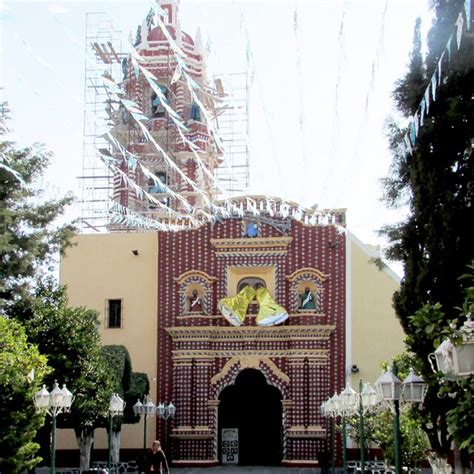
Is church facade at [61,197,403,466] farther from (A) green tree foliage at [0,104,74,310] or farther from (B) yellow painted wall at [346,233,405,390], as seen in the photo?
(A) green tree foliage at [0,104,74,310]

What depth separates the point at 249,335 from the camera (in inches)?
1334

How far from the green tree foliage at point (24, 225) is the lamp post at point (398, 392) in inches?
504

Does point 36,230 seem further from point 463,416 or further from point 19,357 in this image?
point 463,416

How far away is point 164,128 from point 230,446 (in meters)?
13.1

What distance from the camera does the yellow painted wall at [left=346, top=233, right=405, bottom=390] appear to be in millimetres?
33562

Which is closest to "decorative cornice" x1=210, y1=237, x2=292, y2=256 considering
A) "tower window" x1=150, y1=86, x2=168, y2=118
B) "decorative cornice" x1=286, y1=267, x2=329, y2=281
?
"decorative cornice" x1=286, y1=267, x2=329, y2=281

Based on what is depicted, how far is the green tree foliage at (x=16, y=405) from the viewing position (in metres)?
17.9

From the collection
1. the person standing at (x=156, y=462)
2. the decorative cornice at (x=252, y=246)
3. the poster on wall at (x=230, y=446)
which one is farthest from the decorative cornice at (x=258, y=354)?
the person standing at (x=156, y=462)

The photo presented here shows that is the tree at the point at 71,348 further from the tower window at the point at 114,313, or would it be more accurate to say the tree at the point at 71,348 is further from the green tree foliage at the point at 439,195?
the green tree foliage at the point at 439,195

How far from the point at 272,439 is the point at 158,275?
7355 mm

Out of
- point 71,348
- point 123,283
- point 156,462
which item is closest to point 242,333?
point 123,283

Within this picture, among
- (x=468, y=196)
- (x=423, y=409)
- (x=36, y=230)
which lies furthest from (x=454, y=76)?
(x=36, y=230)

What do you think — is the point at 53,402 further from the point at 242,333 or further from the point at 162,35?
the point at 162,35

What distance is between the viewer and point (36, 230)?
26625mm
